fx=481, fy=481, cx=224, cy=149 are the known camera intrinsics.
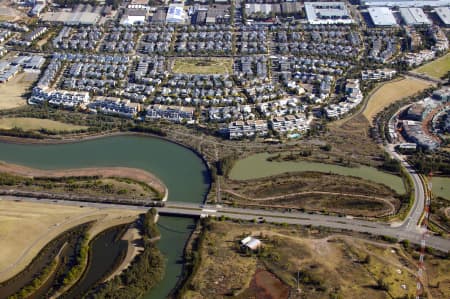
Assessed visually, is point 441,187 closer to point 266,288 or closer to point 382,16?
point 266,288

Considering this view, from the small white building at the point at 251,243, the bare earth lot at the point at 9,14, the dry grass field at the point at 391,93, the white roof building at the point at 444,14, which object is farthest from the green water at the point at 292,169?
the bare earth lot at the point at 9,14

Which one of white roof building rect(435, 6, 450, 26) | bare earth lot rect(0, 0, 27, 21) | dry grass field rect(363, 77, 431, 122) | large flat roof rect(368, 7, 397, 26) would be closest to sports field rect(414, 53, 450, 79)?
dry grass field rect(363, 77, 431, 122)

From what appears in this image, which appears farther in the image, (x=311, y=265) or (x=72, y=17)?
(x=72, y=17)

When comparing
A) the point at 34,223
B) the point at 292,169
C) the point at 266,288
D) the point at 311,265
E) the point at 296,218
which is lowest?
the point at 266,288

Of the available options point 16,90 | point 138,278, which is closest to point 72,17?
point 16,90

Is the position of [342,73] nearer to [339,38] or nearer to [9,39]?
[339,38]

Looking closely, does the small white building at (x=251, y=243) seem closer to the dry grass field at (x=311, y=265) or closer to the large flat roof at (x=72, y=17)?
the dry grass field at (x=311, y=265)

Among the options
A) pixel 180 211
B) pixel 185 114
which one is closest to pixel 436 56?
pixel 185 114
